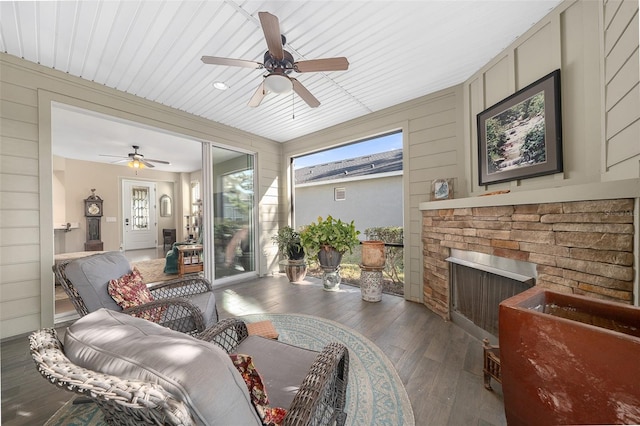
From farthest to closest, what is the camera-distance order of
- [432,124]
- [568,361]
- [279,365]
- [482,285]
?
[432,124] < [482,285] < [279,365] < [568,361]

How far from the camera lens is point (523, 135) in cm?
211

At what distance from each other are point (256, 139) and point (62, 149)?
4.66 metres

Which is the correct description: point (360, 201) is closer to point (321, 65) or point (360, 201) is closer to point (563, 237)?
point (321, 65)

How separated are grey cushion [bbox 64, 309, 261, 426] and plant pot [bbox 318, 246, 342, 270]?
9.47 ft

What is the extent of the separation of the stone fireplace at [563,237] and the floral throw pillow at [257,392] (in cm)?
182

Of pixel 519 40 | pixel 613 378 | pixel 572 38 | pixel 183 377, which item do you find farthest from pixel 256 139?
pixel 613 378

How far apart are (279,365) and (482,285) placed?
A: 6.70ft

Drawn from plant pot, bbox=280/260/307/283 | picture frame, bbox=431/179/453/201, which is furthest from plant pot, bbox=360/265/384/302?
plant pot, bbox=280/260/307/283

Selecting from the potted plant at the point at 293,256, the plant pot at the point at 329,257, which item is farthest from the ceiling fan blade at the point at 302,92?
the potted plant at the point at 293,256

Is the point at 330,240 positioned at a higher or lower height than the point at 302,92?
lower

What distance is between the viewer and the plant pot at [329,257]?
3529 millimetres

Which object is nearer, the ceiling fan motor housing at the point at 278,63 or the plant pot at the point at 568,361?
the plant pot at the point at 568,361

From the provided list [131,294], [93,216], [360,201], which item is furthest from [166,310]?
[93,216]

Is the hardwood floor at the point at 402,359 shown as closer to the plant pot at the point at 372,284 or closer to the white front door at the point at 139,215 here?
the plant pot at the point at 372,284
